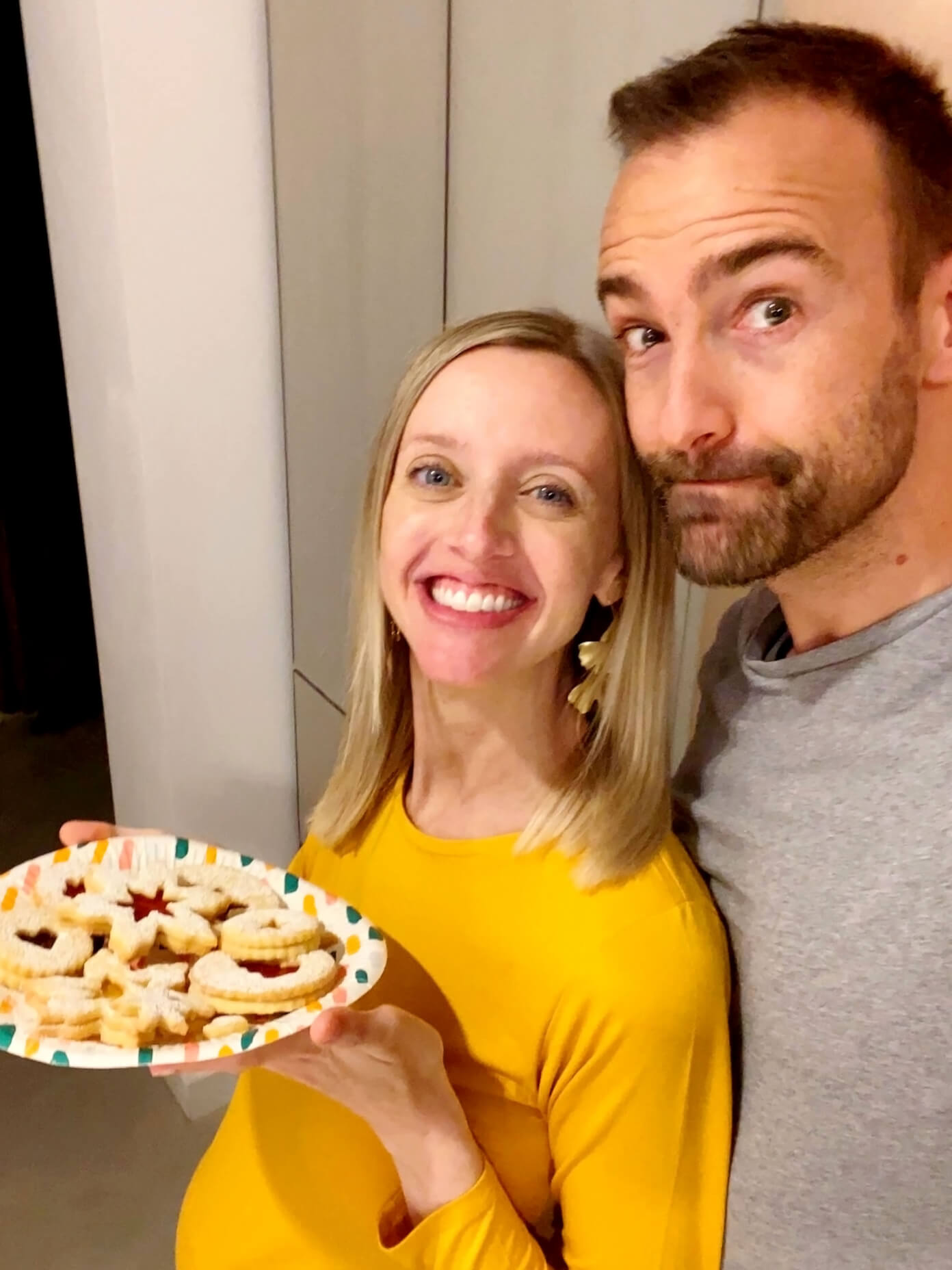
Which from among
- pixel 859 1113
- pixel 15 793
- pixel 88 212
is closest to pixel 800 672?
pixel 859 1113

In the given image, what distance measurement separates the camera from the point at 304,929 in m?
0.93

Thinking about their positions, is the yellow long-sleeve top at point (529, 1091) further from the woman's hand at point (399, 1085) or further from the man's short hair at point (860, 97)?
the man's short hair at point (860, 97)

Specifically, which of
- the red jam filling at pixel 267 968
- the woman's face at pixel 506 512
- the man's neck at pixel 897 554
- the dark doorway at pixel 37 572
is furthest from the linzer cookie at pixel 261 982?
the dark doorway at pixel 37 572

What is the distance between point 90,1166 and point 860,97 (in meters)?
2.19

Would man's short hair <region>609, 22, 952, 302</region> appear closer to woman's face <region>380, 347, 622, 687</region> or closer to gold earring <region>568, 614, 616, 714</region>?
woman's face <region>380, 347, 622, 687</region>

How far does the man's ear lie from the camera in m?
0.84

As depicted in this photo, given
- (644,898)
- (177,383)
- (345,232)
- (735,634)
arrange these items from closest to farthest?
(644,898) < (735,634) < (345,232) < (177,383)

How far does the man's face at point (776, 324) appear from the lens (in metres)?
0.81

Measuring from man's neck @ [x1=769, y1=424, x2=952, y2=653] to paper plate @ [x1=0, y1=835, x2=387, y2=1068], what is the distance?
0.51m

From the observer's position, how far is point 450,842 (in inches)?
41.8

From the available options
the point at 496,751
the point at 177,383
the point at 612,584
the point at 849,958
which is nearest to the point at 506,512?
the point at 612,584

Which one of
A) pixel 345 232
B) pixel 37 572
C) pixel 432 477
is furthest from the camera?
pixel 37 572

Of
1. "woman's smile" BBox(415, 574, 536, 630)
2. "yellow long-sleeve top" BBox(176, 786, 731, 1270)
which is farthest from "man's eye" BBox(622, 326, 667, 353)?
Result: "yellow long-sleeve top" BBox(176, 786, 731, 1270)

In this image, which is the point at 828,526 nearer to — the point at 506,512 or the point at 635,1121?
the point at 506,512
